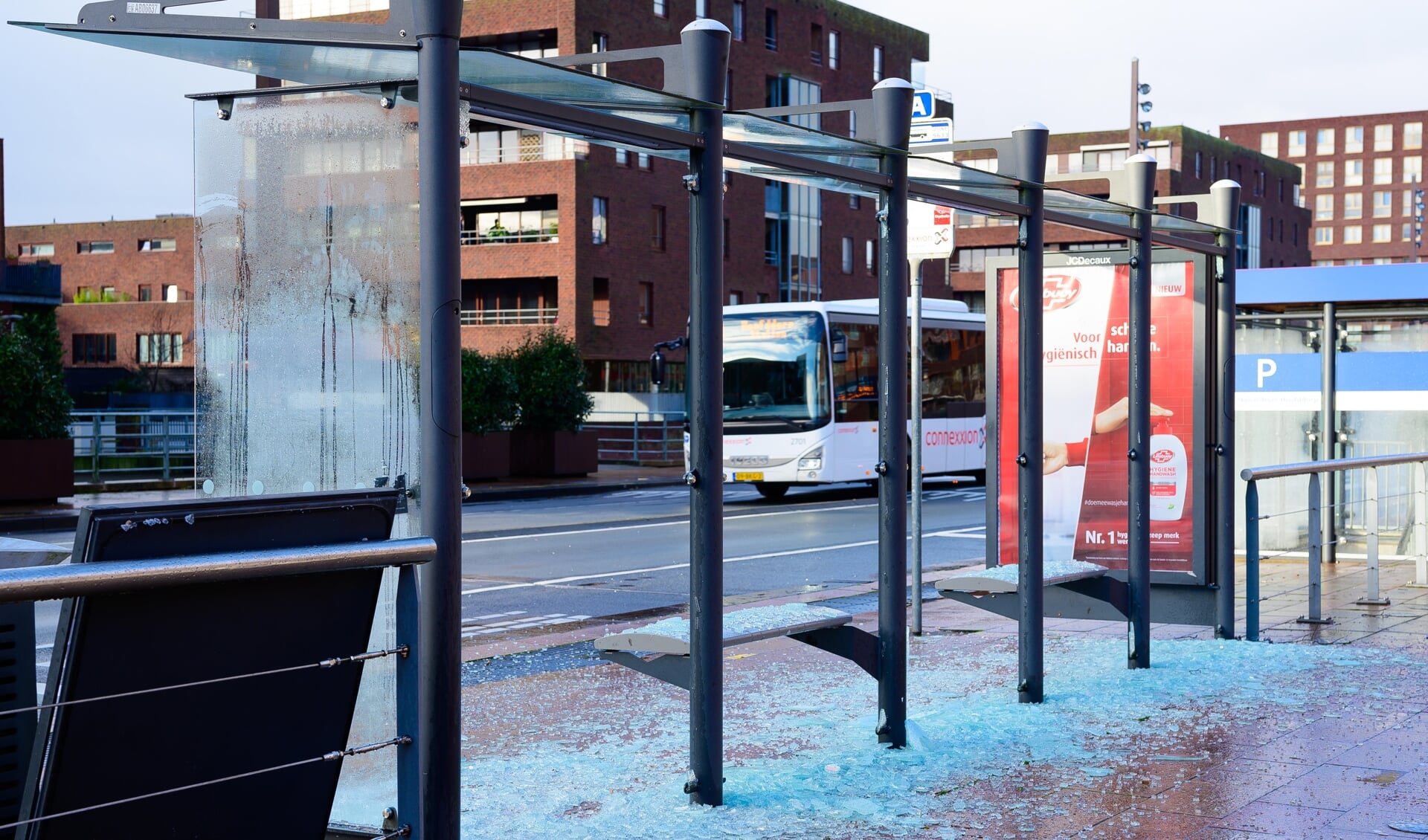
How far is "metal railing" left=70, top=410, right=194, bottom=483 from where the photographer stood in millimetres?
25625

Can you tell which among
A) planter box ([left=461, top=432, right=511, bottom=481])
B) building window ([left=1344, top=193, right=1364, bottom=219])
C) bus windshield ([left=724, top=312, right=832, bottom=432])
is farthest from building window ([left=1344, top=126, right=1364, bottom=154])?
bus windshield ([left=724, top=312, right=832, bottom=432])

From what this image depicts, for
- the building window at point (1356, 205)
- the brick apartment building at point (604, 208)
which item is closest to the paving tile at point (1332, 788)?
the brick apartment building at point (604, 208)

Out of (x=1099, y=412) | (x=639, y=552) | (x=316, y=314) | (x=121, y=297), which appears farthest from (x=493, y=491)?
(x=121, y=297)

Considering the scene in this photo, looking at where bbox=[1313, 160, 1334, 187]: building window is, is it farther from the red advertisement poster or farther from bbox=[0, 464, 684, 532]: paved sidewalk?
the red advertisement poster

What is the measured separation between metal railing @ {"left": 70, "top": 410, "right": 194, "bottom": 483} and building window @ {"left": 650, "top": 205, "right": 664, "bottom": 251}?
954 inches

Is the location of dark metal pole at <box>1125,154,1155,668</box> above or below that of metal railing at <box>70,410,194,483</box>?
above

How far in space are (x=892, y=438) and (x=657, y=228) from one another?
45.5 m

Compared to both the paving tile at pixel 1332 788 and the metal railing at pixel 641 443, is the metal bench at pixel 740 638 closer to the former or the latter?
the paving tile at pixel 1332 788

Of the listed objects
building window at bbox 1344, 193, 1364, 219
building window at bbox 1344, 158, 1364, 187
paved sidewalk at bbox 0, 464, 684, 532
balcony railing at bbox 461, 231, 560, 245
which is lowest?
paved sidewalk at bbox 0, 464, 684, 532

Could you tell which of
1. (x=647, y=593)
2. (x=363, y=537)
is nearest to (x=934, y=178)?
(x=363, y=537)

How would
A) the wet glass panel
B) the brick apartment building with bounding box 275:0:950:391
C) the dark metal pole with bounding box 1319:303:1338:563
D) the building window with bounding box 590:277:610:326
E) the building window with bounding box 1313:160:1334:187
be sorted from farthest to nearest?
the building window with bounding box 1313:160:1334:187, the building window with bounding box 590:277:610:326, the brick apartment building with bounding box 275:0:950:391, the dark metal pole with bounding box 1319:303:1338:563, the wet glass panel

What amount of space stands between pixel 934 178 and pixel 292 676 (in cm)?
443

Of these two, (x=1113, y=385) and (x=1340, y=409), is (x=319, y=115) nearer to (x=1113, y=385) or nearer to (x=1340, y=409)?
(x=1113, y=385)

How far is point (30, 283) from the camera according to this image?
48.9m
